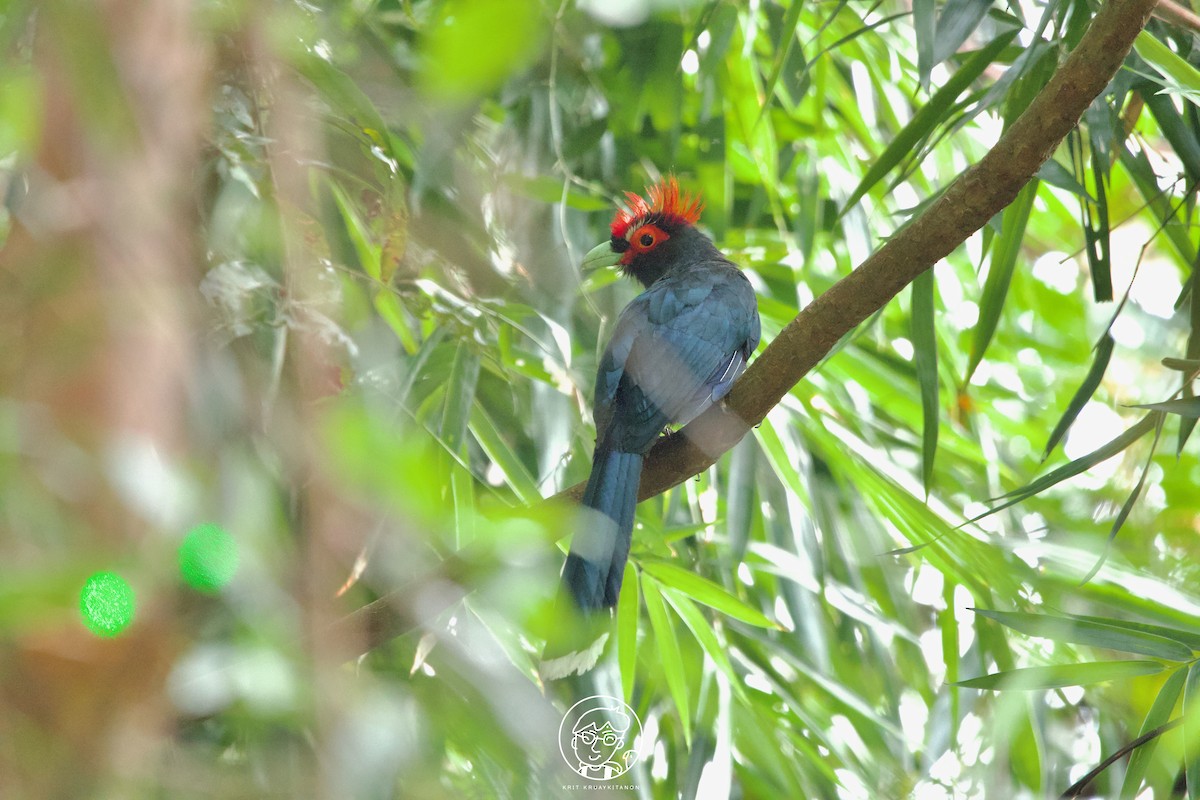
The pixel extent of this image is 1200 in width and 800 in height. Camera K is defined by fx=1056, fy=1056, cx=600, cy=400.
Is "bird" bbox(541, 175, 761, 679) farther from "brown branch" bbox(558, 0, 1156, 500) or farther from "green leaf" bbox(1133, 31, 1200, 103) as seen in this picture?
"green leaf" bbox(1133, 31, 1200, 103)

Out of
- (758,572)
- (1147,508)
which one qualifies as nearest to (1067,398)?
(1147,508)

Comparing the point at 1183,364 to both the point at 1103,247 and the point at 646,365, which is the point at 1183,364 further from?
the point at 646,365

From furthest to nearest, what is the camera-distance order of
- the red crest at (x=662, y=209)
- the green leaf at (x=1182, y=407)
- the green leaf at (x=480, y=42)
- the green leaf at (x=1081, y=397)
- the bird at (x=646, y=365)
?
the red crest at (x=662, y=209), the green leaf at (x=1081, y=397), the bird at (x=646, y=365), the green leaf at (x=1182, y=407), the green leaf at (x=480, y=42)

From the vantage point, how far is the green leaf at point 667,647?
8.68 ft

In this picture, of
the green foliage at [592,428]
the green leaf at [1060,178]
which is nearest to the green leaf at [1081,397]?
the green foliage at [592,428]

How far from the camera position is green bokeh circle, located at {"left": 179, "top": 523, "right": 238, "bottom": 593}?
1296 millimetres

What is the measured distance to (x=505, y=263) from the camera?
8.09 feet

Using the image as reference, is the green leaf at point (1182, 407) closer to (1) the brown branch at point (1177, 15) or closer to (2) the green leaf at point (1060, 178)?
(2) the green leaf at point (1060, 178)

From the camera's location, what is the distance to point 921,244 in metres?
1.92

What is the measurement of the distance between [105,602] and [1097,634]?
1.78m

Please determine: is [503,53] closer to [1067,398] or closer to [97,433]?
[97,433]

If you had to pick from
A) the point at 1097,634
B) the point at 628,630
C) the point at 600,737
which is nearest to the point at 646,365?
the point at 628,630

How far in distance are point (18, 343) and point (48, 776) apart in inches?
40.7

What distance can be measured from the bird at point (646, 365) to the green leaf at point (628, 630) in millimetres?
283
